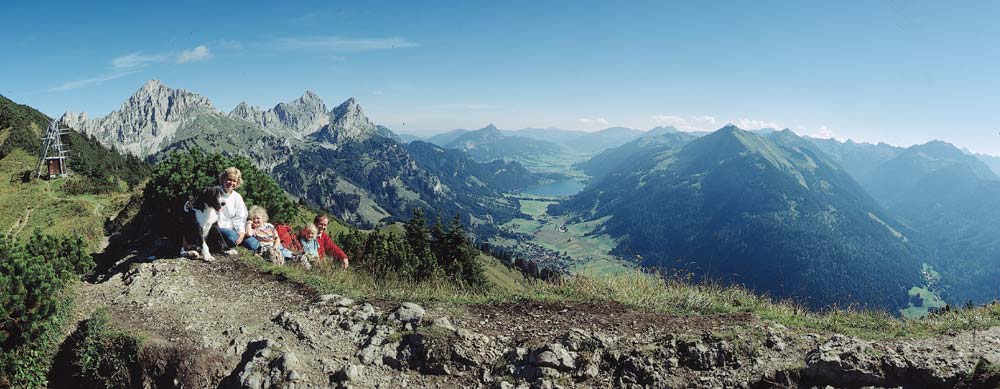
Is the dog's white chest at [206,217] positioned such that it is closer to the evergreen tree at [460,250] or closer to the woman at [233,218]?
the woman at [233,218]

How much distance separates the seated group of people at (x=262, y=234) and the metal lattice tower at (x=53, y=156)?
5854cm

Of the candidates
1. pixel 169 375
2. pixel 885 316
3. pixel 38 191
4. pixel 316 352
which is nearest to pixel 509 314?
pixel 316 352

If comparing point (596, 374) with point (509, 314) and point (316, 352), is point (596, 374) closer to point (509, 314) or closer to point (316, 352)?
point (509, 314)

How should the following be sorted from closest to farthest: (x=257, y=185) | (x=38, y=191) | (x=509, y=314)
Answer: (x=509, y=314)
(x=257, y=185)
(x=38, y=191)

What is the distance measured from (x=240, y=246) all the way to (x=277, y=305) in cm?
488

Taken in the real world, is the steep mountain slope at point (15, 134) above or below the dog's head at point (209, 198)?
above

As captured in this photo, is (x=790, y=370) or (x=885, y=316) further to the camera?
(x=885, y=316)

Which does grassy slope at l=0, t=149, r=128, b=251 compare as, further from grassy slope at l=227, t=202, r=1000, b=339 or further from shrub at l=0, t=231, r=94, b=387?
grassy slope at l=227, t=202, r=1000, b=339

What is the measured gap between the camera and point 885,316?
10094mm

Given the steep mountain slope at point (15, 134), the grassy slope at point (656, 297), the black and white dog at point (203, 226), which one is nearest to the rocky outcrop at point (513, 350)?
the grassy slope at point (656, 297)

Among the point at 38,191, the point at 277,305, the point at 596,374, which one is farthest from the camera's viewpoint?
the point at 38,191

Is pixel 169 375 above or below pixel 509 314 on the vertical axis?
below

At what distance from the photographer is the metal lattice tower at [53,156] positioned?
169ft

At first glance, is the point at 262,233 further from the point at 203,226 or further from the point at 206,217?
the point at 206,217
